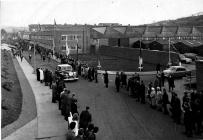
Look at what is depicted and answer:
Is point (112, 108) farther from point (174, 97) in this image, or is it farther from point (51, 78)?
point (51, 78)

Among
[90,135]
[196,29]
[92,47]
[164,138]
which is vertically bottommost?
[164,138]

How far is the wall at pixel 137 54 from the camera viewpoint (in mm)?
40906

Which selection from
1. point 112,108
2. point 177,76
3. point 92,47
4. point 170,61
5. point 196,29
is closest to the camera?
point 112,108

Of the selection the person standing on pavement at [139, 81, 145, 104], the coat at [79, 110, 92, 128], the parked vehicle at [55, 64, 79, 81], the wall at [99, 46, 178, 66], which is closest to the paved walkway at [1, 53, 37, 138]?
the coat at [79, 110, 92, 128]

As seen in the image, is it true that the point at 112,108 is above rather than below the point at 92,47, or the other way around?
below

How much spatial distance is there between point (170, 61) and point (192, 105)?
87.8 feet

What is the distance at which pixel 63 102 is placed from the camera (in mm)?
14750

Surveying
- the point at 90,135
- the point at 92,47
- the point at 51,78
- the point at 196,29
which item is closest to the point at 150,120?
the point at 90,135

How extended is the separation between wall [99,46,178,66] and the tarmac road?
1959cm

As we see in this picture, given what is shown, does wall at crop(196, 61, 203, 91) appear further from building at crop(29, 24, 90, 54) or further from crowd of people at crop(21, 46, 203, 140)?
building at crop(29, 24, 90, 54)

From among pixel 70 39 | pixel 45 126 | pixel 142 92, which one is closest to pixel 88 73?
pixel 142 92

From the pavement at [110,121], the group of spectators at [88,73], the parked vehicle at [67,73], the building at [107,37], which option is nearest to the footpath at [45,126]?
the pavement at [110,121]

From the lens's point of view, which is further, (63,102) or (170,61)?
(170,61)

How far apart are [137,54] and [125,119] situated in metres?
35.2
